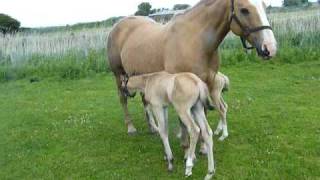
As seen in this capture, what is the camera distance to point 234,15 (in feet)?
21.2

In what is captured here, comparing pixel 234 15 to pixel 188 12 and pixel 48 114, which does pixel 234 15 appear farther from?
pixel 48 114

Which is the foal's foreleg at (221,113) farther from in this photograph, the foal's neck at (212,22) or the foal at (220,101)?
the foal's neck at (212,22)

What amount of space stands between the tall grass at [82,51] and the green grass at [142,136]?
8.33 feet

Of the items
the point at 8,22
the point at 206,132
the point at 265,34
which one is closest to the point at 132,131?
the point at 206,132

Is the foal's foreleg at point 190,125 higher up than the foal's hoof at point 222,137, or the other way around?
the foal's foreleg at point 190,125

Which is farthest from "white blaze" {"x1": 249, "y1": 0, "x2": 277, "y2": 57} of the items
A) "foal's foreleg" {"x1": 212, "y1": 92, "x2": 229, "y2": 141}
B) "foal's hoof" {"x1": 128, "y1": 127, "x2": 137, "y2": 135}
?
"foal's hoof" {"x1": 128, "y1": 127, "x2": 137, "y2": 135}

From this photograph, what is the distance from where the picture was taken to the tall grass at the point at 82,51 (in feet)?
55.8

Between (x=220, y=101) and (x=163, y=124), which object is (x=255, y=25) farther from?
(x=220, y=101)

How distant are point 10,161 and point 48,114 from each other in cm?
362

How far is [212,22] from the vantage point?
6797 millimetres

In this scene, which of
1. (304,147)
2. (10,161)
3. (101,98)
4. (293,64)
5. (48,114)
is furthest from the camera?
(293,64)

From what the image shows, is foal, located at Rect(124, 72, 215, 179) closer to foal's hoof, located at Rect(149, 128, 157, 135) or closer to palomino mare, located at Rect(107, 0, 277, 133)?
palomino mare, located at Rect(107, 0, 277, 133)

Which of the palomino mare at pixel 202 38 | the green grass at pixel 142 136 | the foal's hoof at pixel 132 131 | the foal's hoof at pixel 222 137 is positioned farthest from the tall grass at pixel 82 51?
the palomino mare at pixel 202 38

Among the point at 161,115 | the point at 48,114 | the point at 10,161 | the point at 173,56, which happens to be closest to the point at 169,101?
the point at 161,115
